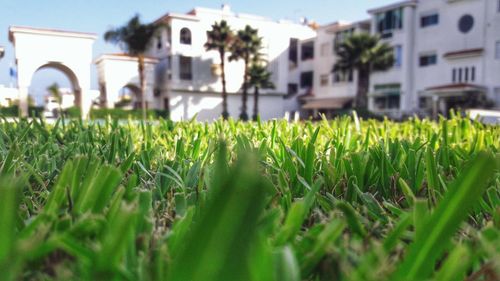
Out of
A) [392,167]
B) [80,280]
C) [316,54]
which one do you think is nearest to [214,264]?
[80,280]

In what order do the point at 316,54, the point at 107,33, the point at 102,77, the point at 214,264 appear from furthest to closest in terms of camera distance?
1. the point at 316,54
2. the point at 107,33
3. the point at 102,77
4. the point at 214,264

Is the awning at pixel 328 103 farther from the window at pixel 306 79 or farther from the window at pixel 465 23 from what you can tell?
the window at pixel 465 23

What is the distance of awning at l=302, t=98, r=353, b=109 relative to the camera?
37531mm

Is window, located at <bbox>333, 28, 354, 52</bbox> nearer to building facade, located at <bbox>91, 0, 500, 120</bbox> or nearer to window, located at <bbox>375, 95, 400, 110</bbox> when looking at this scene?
building facade, located at <bbox>91, 0, 500, 120</bbox>

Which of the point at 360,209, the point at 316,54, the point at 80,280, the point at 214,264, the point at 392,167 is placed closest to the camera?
the point at 214,264

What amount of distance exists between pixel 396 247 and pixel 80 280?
0.96ft

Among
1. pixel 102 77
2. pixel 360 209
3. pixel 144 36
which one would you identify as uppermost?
pixel 144 36

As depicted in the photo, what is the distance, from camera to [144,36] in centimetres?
3528

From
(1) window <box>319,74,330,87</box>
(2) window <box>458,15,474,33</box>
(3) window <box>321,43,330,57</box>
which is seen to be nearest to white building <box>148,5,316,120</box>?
(3) window <box>321,43,330,57</box>

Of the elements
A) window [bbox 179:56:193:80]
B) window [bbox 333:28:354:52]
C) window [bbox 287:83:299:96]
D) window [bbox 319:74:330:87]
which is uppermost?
window [bbox 333:28:354:52]

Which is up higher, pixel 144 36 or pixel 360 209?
pixel 144 36

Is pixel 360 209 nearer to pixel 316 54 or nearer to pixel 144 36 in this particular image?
pixel 144 36

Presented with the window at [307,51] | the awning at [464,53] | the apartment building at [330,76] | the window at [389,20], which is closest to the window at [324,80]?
the apartment building at [330,76]

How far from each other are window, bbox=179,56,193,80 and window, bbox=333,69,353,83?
11.6 m
